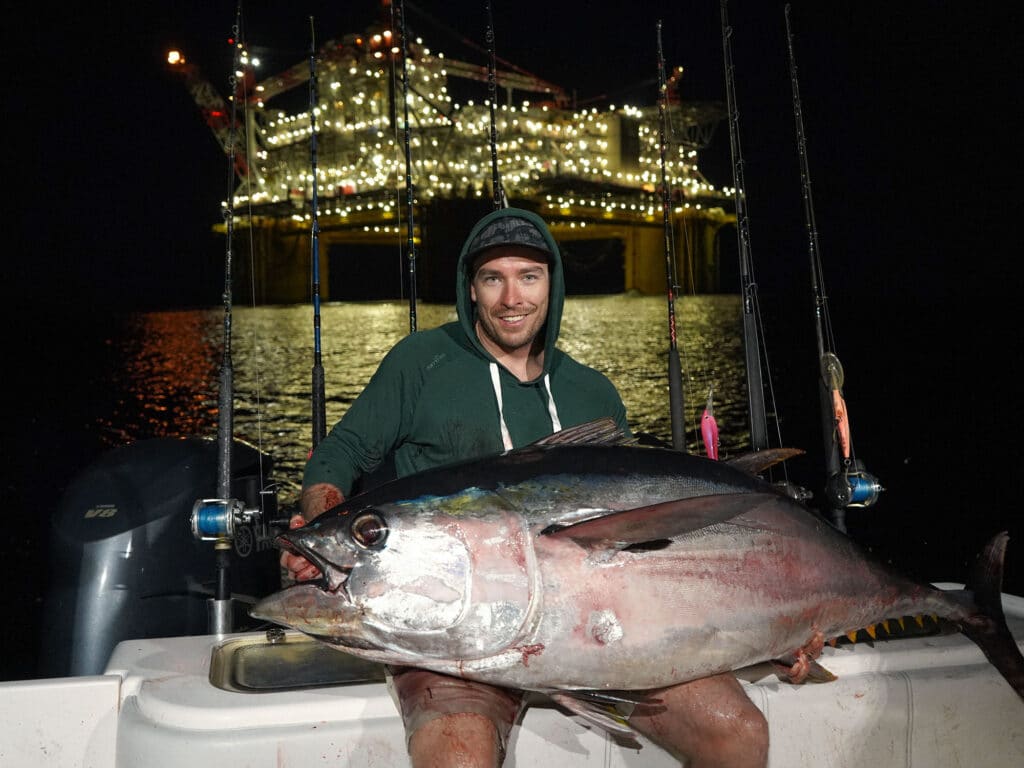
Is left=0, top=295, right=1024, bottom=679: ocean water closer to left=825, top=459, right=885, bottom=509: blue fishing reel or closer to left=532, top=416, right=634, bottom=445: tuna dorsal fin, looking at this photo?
left=825, top=459, right=885, bottom=509: blue fishing reel

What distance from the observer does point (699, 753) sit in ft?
6.92

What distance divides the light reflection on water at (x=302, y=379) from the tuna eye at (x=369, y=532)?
132 inches

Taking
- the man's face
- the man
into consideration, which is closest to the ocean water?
the man

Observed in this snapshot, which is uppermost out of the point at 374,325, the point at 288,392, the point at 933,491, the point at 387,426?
the point at 374,325

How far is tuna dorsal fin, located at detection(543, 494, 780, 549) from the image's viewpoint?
188 cm

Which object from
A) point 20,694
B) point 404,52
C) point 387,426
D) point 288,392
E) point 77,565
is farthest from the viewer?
point 288,392

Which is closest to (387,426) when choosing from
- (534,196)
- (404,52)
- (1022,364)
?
(404,52)

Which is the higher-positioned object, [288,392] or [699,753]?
[288,392]

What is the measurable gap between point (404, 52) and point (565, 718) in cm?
495

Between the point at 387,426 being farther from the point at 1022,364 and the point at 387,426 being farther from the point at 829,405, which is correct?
the point at 1022,364

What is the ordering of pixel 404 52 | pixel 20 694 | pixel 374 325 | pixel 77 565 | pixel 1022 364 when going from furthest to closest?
pixel 374 325 → pixel 1022 364 → pixel 404 52 → pixel 77 565 → pixel 20 694

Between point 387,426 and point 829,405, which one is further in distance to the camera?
point 829,405

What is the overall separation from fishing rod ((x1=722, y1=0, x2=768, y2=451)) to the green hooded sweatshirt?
3.84 ft

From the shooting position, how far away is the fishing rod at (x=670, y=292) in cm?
432
